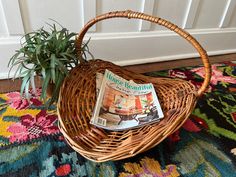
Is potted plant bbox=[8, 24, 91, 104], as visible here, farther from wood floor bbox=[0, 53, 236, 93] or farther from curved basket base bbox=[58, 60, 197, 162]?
wood floor bbox=[0, 53, 236, 93]

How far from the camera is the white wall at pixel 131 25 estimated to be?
37.2 inches

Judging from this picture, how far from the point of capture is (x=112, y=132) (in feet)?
2.19

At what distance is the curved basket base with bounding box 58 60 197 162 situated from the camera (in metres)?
0.57

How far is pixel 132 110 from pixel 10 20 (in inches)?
26.1

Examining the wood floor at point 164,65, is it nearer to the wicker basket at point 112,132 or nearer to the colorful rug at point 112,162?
the colorful rug at point 112,162

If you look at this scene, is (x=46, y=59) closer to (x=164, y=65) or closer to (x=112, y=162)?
(x=112, y=162)

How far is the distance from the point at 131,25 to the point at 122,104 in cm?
54

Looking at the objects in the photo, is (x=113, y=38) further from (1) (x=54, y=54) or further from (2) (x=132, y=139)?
(2) (x=132, y=139)

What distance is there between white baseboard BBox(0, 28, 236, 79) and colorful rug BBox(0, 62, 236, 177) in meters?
0.25

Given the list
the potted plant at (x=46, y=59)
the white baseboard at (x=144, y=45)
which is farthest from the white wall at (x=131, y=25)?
the potted plant at (x=46, y=59)

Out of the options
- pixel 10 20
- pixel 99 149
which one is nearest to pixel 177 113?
pixel 99 149

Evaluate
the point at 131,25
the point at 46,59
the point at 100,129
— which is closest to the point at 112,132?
the point at 100,129

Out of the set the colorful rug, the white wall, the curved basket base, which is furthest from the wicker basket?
the white wall

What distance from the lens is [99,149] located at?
0.60 metres
